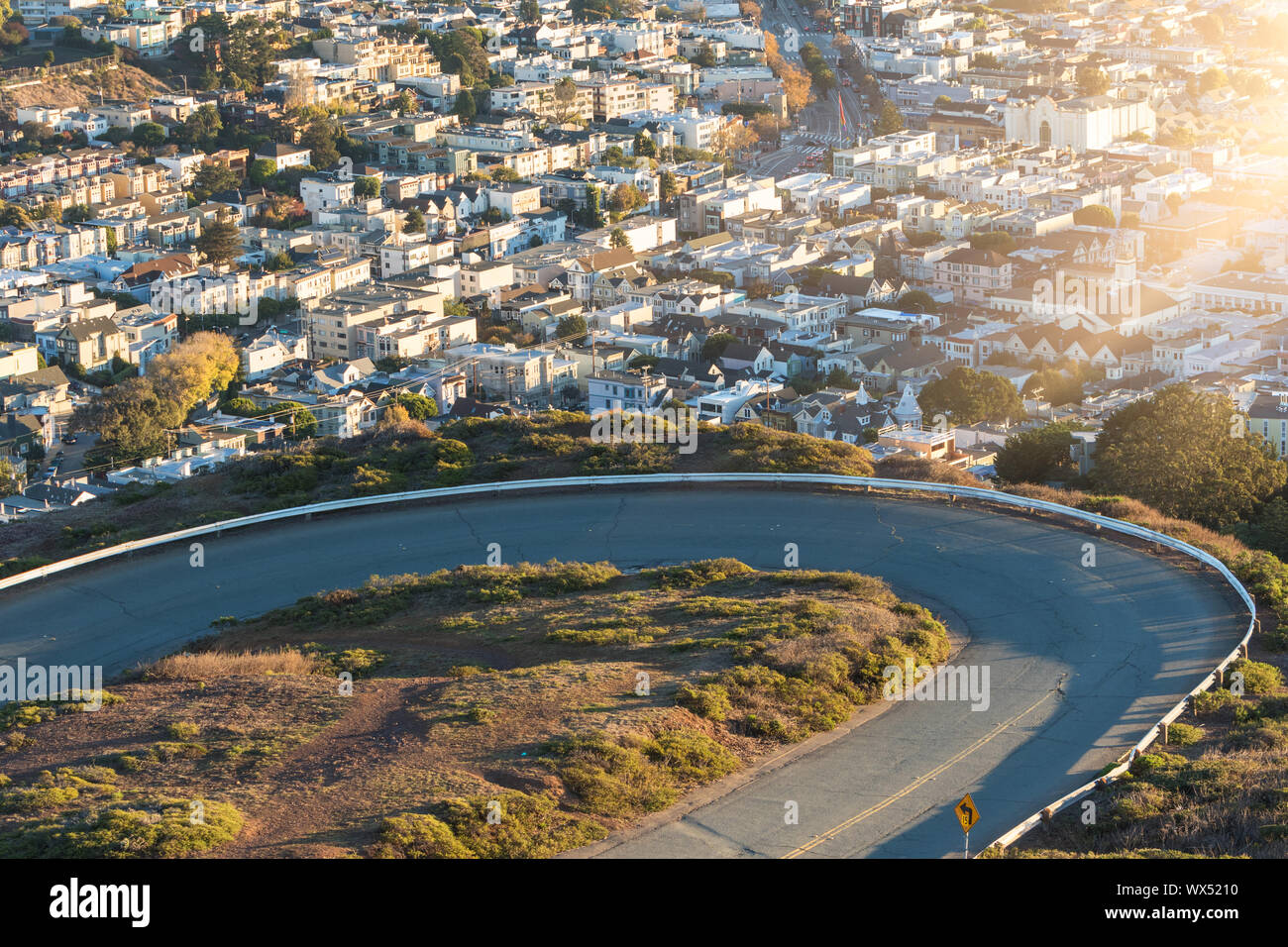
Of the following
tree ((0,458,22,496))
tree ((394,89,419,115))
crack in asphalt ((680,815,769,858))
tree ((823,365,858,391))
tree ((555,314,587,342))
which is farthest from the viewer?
tree ((394,89,419,115))

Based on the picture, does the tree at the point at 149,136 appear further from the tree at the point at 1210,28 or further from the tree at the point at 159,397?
the tree at the point at 1210,28

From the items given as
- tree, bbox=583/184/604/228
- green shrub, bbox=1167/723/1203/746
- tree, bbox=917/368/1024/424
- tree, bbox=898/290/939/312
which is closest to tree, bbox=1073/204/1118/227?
tree, bbox=898/290/939/312

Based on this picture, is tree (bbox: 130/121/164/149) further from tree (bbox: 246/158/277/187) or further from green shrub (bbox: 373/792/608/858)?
green shrub (bbox: 373/792/608/858)

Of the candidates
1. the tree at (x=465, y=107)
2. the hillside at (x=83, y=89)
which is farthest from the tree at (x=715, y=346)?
the hillside at (x=83, y=89)

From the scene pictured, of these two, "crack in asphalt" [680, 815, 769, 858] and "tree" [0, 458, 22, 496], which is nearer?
"crack in asphalt" [680, 815, 769, 858]

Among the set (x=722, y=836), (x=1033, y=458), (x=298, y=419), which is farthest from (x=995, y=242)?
(x=722, y=836)
